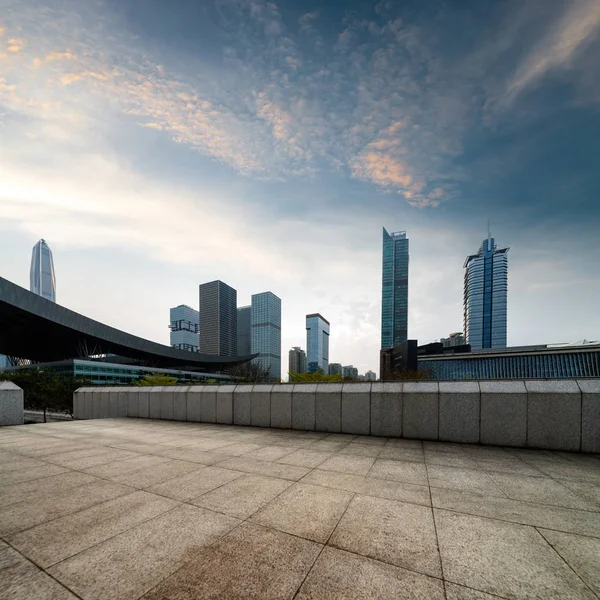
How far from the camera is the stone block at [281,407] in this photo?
31.7 ft

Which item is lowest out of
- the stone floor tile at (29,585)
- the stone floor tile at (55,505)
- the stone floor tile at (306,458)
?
the stone floor tile at (306,458)

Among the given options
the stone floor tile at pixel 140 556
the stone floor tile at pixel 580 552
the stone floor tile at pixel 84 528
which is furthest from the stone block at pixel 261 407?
the stone floor tile at pixel 580 552

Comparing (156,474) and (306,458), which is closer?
(156,474)

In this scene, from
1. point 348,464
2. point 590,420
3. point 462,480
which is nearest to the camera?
point 462,480

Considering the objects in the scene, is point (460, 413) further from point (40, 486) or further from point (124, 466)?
point (40, 486)

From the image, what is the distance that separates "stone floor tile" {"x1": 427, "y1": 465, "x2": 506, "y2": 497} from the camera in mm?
4477

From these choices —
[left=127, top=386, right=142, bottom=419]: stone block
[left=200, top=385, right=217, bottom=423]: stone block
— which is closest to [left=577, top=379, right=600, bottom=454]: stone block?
[left=200, top=385, right=217, bottom=423]: stone block

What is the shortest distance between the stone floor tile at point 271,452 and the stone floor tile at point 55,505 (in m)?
2.60

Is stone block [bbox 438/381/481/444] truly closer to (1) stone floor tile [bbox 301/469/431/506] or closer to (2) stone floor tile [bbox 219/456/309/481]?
(1) stone floor tile [bbox 301/469/431/506]

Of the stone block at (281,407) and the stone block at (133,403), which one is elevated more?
the stone block at (281,407)

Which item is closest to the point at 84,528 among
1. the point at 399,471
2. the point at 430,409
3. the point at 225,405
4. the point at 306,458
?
the point at 306,458

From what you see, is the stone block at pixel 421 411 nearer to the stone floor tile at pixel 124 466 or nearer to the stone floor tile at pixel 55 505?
the stone floor tile at pixel 124 466

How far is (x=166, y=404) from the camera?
1236 centimetres

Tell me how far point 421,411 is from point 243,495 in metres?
5.59
